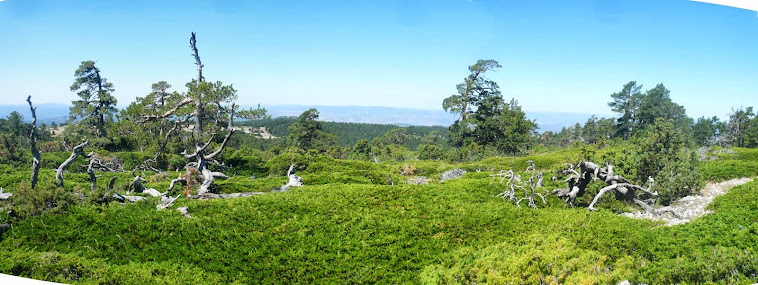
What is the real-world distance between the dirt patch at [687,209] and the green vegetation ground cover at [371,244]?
0.60m

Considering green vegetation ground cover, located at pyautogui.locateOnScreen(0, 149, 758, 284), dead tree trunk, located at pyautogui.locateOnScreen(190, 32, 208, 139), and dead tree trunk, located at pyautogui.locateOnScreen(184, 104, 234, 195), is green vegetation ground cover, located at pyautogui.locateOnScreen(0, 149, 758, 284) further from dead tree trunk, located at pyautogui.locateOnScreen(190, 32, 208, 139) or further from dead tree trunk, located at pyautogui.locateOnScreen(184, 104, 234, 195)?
dead tree trunk, located at pyautogui.locateOnScreen(190, 32, 208, 139)

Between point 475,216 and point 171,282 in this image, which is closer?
point 171,282

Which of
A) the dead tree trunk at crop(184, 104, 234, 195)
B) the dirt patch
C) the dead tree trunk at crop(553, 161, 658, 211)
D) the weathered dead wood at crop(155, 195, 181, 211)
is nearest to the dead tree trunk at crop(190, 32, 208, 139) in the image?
the dead tree trunk at crop(184, 104, 234, 195)

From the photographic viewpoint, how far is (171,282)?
16.0ft

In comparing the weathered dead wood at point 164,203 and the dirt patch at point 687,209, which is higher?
the dirt patch at point 687,209

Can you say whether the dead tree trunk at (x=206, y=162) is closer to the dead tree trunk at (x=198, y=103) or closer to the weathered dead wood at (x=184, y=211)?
the dead tree trunk at (x=198, y=103)

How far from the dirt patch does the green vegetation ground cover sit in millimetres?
602

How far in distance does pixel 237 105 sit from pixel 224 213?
8801 mm

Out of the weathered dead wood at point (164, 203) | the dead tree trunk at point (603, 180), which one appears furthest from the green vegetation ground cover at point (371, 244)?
the dead tree trunk at point (603, 180)

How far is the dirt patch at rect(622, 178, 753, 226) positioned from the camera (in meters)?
8.76

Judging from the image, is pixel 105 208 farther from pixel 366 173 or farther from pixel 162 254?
pixel 366 173

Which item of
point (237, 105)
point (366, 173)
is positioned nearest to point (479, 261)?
point (366, 173)

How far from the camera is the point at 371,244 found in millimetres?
6668

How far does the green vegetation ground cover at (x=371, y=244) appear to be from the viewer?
16.7 feet
